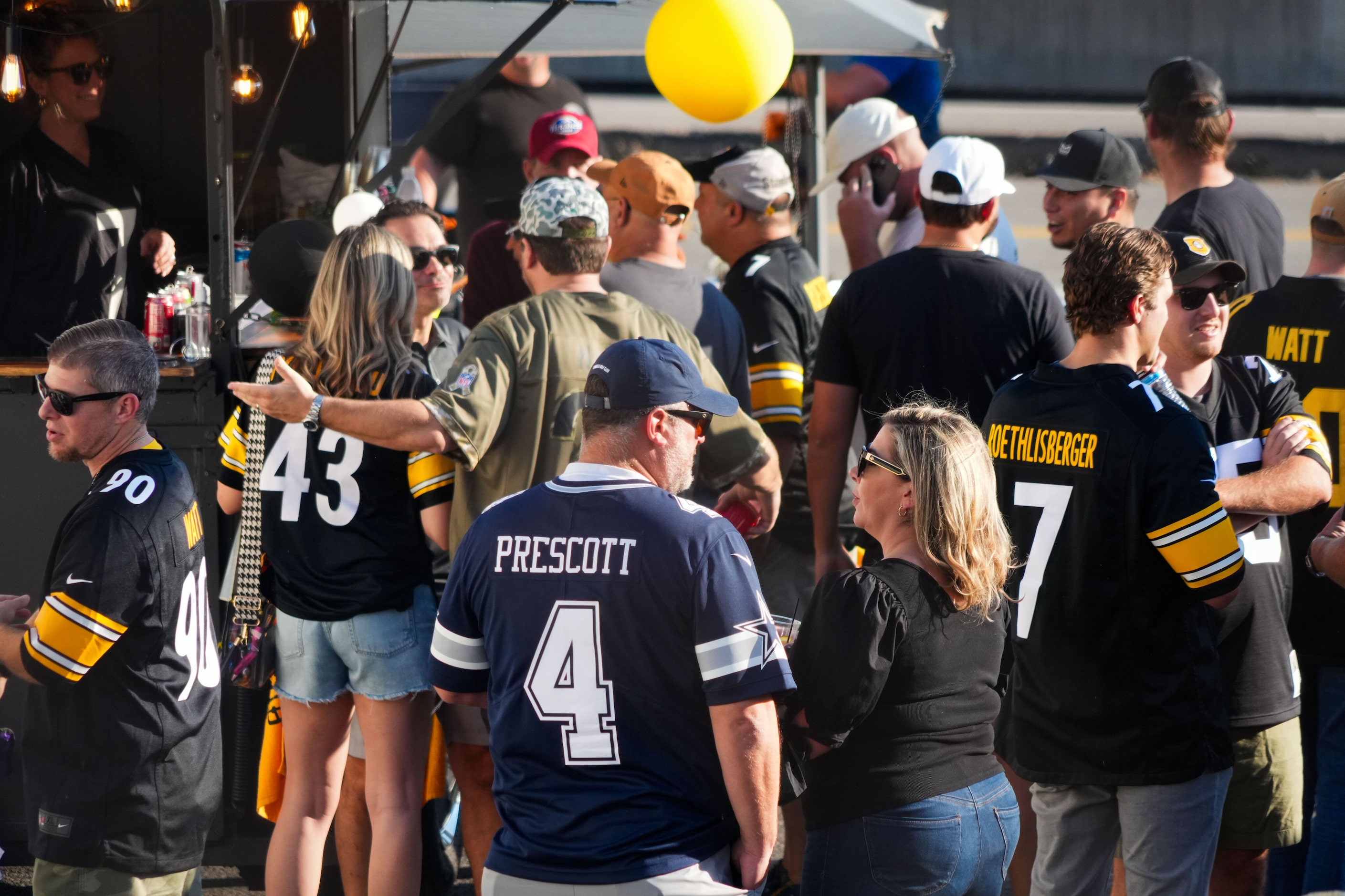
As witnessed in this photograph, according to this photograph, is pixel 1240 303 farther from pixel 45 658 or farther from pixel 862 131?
pixel 45 658

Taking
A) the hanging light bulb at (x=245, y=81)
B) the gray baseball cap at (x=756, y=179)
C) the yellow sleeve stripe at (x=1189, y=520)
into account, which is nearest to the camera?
the yellow sleeve stripe at (x=1189, y=520)

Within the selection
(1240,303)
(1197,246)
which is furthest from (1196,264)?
(1240,303)

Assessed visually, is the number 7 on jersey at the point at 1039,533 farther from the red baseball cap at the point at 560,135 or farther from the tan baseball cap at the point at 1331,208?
the red baseball cap at the point at 560,135

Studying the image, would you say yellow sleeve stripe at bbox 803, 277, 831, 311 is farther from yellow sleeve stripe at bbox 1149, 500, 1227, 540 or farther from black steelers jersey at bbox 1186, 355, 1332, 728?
yellow sleeve stripe at bbox 1149, 500, 1227, 540

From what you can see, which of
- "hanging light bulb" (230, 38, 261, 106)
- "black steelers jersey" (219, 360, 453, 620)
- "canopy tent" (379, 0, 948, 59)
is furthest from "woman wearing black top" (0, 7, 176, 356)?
"black steelers jersey" (219, 360, 453, 620)

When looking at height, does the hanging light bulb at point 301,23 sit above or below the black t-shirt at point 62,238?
above

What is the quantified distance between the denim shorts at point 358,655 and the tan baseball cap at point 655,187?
1455 mm

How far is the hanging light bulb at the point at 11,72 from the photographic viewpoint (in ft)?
16.5

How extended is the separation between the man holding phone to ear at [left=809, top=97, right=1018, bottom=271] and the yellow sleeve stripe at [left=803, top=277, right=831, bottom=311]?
490 mm

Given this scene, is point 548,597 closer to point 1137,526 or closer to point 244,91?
point 1137,526

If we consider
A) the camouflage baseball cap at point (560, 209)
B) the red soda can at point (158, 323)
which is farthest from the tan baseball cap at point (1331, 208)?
the red soda can at point (158, 323)

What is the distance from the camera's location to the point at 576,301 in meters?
3.90

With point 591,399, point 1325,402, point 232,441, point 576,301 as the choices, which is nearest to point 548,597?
point 591,399

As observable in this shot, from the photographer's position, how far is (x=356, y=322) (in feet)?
12.3
